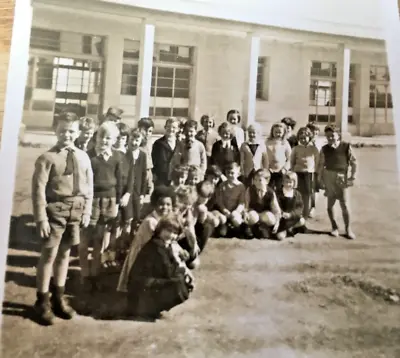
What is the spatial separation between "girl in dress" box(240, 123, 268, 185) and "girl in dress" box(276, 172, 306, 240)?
39mm

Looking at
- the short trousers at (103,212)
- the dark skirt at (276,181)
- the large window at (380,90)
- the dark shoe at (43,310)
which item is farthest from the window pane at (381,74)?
the dark shoe at (43,310)

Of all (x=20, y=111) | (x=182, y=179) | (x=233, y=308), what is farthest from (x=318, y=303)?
(x=20, y=111)

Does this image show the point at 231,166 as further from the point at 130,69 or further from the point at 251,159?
the point at 130,69

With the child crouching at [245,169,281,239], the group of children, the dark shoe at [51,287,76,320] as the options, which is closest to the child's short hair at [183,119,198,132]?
the group of children

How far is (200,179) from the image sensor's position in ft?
1.74

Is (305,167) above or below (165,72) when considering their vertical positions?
below

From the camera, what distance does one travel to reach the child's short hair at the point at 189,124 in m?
0.54

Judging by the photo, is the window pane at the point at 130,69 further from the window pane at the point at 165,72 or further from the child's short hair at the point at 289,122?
the child's short hair at the point at 289,122

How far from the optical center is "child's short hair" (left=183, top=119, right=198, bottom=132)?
540mm

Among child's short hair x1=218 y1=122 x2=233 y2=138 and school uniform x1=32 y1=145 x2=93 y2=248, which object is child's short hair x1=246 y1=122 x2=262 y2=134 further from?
school uniform x1=32 y1=145 x2=93 y2=248

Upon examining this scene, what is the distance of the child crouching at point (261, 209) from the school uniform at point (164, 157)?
0.11 meters

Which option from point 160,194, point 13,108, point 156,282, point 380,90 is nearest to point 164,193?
point 160,194

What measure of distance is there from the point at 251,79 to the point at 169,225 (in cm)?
22

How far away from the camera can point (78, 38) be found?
0.53 metres
